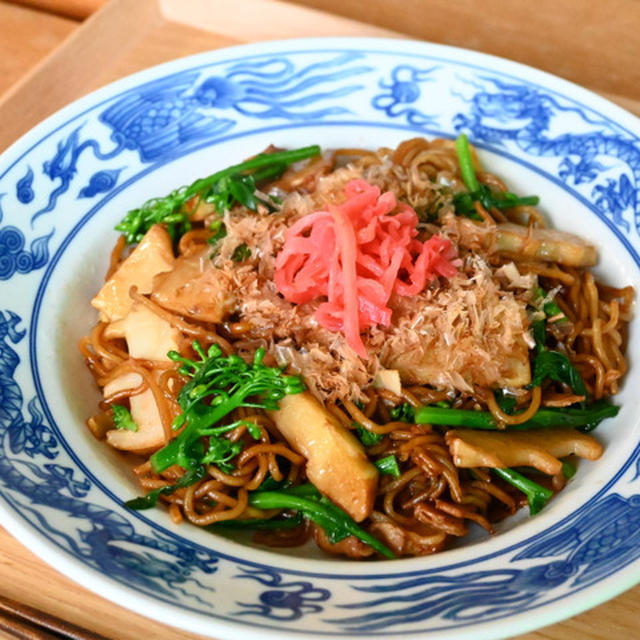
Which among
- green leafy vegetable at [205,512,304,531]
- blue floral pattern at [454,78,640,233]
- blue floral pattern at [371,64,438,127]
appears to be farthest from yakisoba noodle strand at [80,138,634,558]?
blue floral pattern at [371,64,438,127]

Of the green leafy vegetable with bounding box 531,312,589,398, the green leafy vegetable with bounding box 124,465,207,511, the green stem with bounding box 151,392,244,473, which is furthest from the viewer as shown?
the green leafy vegetable with bounding box 531,312,589,398

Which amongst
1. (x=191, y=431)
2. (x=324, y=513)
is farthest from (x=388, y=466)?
(x=191, y=431)

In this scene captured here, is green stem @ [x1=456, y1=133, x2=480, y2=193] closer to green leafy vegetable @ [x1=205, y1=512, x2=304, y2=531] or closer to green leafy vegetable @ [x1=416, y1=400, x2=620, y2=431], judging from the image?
green leafy vegetable @ [x1=416, y1=400, x2=620, y2=431]

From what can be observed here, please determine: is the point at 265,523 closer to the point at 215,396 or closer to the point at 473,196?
the point at 215,396

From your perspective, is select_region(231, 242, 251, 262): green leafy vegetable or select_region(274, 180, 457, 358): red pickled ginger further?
select_region(231, 242, 251, 262): green leafy vegetable

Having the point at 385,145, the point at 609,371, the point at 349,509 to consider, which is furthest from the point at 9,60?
the point at 609,371

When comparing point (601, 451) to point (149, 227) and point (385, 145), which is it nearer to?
point (385, 145)

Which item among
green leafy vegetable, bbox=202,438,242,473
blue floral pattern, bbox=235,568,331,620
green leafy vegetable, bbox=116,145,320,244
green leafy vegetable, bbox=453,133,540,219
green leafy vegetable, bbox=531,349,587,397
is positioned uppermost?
green leafy vegetable, bbox=453,133,540,219
